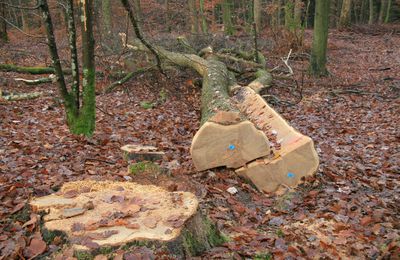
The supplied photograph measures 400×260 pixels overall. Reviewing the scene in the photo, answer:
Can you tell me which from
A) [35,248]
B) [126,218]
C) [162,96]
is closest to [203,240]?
[126,218]

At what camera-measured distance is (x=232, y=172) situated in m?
5.62

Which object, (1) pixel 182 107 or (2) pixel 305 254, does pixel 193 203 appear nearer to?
(2) pixel 305 254

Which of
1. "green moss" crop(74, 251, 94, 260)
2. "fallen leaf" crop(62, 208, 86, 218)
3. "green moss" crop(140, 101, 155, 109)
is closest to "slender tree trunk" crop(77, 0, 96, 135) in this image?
"green moss" crop(140, 101, 155, 109)

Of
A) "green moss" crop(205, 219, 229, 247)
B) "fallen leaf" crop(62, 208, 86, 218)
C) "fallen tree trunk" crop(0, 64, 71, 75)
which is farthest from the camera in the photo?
"fallen tree trunk" crop(0, 64, 71, 75)

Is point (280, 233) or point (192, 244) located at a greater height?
point (192, 244)

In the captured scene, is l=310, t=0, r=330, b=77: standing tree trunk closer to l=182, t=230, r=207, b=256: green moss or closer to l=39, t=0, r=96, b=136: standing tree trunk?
l=39, t=0, r=96, b=136: standing tree trunk

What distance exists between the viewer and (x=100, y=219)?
338 cm

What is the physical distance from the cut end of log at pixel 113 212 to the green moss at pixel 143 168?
86 cm

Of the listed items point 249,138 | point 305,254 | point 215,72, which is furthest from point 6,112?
point 305,254

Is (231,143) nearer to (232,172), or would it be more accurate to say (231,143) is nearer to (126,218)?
(232,172)

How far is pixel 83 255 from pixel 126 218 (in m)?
0.56

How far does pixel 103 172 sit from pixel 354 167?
385 cm

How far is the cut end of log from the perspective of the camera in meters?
3.15

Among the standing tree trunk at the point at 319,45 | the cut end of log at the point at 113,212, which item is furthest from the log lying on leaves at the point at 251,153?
the standing tree trunk at the point at 319,45
